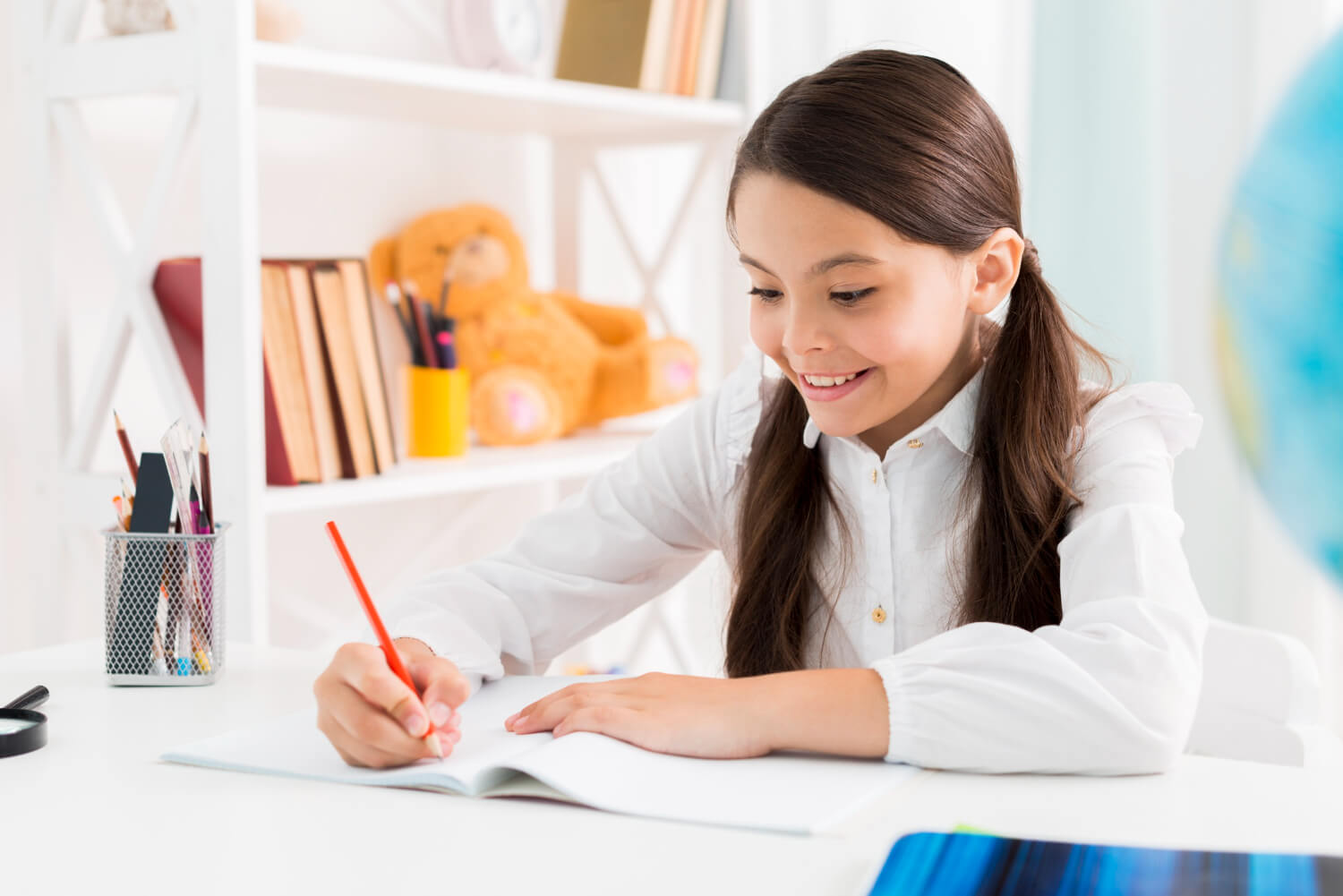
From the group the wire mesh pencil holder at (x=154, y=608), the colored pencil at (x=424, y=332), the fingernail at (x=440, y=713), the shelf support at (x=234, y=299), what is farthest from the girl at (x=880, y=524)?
the colored pencil at (x=424, y=332)

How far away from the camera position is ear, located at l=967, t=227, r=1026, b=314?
1014mm

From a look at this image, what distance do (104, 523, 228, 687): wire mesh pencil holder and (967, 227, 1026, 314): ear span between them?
23.4 inches

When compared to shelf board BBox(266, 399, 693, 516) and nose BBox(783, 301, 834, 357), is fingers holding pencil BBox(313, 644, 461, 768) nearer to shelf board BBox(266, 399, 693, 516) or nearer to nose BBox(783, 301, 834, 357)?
nose BBox(783, 301, 834, 357)

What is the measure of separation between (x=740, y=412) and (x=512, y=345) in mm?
783

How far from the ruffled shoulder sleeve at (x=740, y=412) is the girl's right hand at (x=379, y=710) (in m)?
0.45

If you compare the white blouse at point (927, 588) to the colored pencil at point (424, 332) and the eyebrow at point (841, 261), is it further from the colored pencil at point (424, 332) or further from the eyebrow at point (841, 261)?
Result: the colored pencil at point (424, 332)

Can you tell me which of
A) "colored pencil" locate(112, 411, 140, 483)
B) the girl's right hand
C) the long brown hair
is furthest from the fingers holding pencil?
the long brown hair

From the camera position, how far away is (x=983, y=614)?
102cm

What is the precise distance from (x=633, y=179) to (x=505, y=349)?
24.2 inches

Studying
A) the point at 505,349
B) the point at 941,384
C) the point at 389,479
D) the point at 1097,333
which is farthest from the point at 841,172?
the point at 1097,333

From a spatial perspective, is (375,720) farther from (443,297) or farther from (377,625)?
(443,297)

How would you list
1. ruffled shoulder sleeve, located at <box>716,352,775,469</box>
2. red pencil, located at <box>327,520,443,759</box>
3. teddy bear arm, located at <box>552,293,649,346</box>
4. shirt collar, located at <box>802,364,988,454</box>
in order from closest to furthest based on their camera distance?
red pencil, located at <box>327,520,443,759</box>
shirt collar, located at <box>802,364,988,454</box>
ruffled shoulder sleeve, located at <box>716,352,775,469</box>
teddy bear arm, located at <box>552,293,649,346</box>

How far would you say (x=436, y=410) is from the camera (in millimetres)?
1748

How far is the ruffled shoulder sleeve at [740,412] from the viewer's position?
3.85 feet
